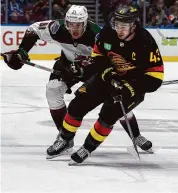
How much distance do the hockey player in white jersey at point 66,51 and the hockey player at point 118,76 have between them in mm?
207

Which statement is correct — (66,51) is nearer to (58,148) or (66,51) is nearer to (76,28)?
(76,28)

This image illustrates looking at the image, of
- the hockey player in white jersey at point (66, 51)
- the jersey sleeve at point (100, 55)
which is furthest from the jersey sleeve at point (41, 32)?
the jersey sleeve at point (100, 55)

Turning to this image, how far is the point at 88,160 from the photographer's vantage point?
448 cm

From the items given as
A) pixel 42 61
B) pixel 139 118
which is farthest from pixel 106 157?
pixel 42 61

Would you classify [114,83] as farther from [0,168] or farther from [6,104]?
[6,104]

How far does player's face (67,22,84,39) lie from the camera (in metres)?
Answer: 4.55

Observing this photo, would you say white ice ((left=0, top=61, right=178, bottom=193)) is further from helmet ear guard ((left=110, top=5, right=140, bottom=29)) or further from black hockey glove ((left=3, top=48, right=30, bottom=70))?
helmet ear guard ((left=110, top=5, right=140, bottom=29))

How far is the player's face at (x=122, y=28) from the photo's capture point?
4.14 meters

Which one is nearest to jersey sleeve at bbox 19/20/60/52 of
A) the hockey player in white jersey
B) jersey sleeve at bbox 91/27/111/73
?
the hockey player in white jersey

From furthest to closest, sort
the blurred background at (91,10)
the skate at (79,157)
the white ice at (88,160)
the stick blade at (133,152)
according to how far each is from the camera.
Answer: the blurred background at (91,10)
the stick blade at (133,152)
the skate at (79,157)
the white ice at (88,160)

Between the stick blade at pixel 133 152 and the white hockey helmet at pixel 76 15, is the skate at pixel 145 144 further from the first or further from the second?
the white hockey helmet at pixel 76 15

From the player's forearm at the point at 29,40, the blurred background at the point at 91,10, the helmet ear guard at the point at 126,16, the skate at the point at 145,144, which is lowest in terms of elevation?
the blurred background at the point at 91,10

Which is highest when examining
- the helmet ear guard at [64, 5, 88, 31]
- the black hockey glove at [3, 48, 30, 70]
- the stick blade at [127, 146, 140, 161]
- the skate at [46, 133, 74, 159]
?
the helmet ear guard at [64, 5, 88, 31]

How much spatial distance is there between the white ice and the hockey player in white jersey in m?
0.22
